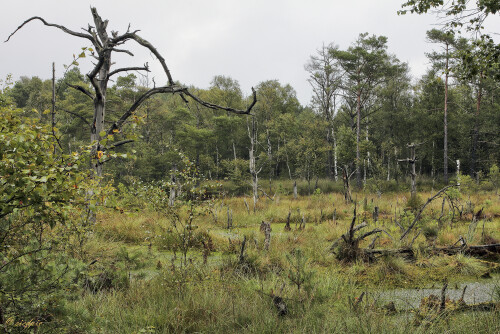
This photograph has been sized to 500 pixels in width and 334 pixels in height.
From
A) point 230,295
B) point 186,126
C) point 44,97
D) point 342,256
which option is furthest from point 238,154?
point 230,295

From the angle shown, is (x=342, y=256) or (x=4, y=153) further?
(x=342, y=256)

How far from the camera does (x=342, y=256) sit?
6.50 m

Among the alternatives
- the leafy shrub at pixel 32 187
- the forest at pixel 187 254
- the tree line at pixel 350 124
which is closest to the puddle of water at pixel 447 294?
the forest at pixel 187 254

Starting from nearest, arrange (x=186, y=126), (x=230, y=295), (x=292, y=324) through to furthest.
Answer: (x=292, y=324) → (x=230, y=295) → (x=186, y=126)

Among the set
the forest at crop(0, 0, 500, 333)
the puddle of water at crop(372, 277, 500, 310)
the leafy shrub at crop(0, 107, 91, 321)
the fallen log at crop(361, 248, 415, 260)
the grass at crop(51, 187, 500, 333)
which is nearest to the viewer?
the leafy shrub at crop(0, 107, 91, 321)

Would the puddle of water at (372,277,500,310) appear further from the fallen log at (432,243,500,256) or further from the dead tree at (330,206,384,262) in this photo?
the dead tree at (330,206,384,262)

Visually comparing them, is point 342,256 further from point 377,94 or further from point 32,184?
point 377,94

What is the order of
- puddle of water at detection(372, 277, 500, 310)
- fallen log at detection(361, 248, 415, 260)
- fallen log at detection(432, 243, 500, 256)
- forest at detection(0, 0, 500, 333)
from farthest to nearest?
fallen log at detection(432, 243, 500, 256) < fallen log at detection(361, 248, 415, 260) < puddle of water at detection(372, 277, 500, 310) < forest at detection(0, 0, 500, 333)

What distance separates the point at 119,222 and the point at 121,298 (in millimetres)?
5949

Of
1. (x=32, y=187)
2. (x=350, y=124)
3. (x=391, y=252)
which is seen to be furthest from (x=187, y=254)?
(x=350, y=124)

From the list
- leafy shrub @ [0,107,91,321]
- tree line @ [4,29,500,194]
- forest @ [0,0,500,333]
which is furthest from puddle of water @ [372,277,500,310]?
tree line @ [4,29,500,194]

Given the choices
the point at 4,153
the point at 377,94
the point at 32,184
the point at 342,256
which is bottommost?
the point at 342,256

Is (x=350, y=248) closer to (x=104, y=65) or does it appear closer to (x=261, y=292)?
(x=261, y=292)

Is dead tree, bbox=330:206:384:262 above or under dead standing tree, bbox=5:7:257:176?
under
